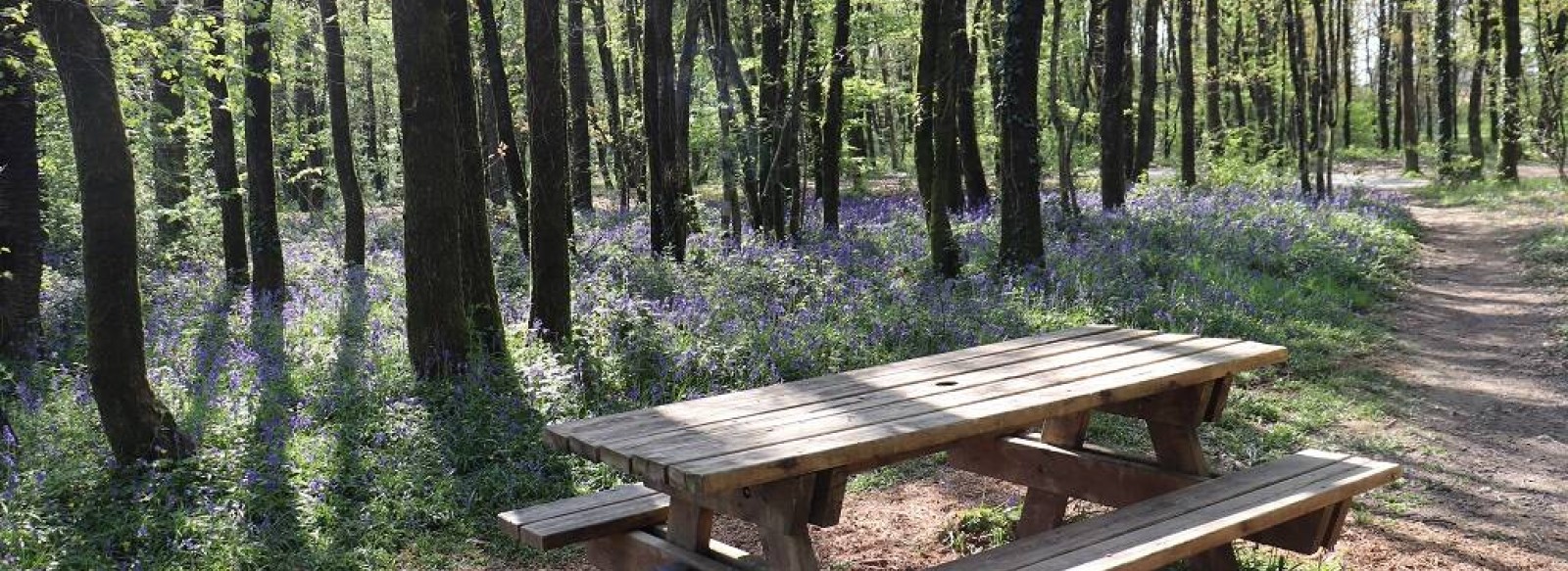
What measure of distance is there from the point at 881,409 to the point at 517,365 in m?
4.37

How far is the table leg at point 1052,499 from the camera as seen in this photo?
4.88m

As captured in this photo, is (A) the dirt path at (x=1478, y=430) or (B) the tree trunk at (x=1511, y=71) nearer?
(A) the dirt path at (x=1478, y=430)

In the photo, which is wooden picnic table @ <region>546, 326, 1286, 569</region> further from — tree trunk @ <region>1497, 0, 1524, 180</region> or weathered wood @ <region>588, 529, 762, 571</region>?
tree trunk @ <region>1497, 0, 1524, 180</region>

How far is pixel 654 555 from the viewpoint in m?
3.91

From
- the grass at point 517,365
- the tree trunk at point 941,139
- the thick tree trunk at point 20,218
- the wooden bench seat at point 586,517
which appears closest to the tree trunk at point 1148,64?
the grass at point 517,365

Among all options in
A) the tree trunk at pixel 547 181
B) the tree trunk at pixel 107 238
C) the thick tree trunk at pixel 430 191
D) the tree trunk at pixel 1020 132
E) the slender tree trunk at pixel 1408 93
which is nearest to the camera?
the tree trunk at pixel 107 238

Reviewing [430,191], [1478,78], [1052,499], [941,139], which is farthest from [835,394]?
[1478,78]

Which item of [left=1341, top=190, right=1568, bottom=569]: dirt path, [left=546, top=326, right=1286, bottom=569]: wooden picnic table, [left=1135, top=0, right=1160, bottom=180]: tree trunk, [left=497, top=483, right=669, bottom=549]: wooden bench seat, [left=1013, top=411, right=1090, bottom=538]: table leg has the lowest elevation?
[left=1341, top=190, right=1568, bottom=569]: dirt path

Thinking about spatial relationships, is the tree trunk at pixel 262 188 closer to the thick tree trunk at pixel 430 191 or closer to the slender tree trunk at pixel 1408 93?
the thick tree trunk at pixel 430 191

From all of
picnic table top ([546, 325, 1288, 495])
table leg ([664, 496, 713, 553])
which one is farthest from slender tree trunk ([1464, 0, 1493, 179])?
table leg ([664, 496, 713, 553])

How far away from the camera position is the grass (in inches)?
207

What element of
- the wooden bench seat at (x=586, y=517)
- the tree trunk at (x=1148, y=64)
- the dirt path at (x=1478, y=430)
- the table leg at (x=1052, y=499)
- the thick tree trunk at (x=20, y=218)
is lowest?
the dirt path at (x=1478, y=430)

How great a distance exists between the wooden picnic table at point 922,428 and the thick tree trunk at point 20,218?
7156mm

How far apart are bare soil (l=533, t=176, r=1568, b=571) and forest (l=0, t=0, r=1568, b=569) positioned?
272 millimetres
